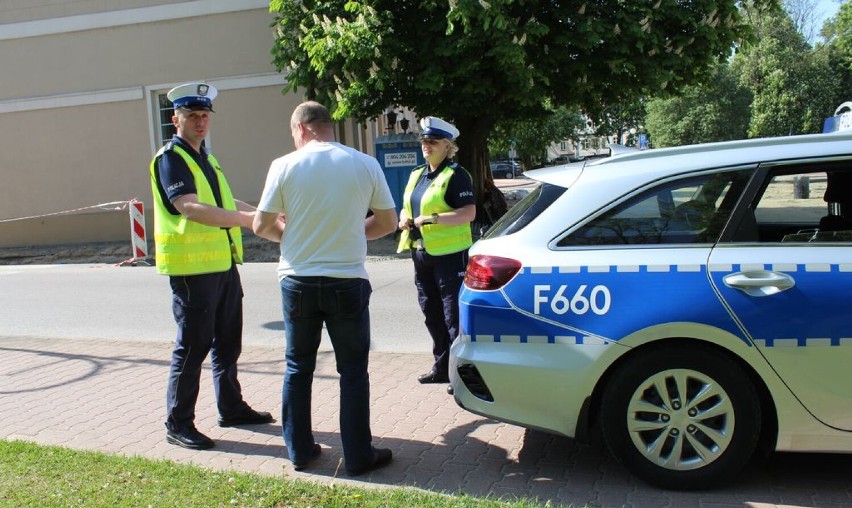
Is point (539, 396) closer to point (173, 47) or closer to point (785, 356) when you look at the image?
point (785, 356)

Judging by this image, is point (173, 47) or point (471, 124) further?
point (173, 47)

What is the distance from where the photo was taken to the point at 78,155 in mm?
18047

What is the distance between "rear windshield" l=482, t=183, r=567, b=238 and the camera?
3.92 metres

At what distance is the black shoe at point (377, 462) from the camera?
396 cm

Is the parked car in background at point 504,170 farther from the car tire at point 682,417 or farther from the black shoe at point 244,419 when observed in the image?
the car tire at point 682,417

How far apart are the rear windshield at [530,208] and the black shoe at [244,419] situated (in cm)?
195

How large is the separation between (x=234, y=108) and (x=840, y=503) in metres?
15.6

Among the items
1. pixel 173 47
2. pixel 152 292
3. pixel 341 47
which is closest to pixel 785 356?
Result: pixel 152 292

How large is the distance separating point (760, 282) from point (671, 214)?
533 mm

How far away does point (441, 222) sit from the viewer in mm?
5191

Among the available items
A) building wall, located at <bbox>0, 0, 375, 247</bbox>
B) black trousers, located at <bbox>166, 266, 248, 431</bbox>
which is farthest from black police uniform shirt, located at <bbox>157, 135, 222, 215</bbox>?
building wall, located at <bbox>0, 0, 375, 247</bbox>

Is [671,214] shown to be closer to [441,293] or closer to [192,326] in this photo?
[441,293]

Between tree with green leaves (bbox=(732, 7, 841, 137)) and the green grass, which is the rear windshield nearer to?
the green grass

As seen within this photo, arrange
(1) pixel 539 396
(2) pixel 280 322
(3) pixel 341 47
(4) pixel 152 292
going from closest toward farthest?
(1) pixel 539 396, (2) pixel 280 322, (4) pixel 152 292, (3) pixel 341 47
